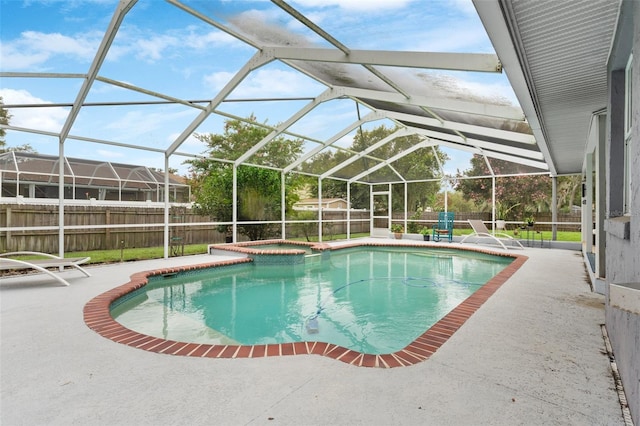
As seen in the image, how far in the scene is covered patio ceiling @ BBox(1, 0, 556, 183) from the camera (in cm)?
362

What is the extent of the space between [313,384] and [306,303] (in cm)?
336

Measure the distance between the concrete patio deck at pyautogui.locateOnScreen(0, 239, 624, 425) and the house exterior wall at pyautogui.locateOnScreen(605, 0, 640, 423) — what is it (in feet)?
0.82

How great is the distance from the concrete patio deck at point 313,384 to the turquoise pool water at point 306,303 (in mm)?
1143

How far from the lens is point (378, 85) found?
20.9 ft

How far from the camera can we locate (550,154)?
8.02 m

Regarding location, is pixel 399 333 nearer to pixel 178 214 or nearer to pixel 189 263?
pixel 189 263

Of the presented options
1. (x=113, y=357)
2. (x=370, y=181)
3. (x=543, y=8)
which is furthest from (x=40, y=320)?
(x=370, y=181)

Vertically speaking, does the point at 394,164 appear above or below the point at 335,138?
below

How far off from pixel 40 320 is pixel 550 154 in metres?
10.1

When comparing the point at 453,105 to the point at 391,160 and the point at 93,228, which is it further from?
the point at 93,228

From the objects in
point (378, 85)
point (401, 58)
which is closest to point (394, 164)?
point (378, 85)

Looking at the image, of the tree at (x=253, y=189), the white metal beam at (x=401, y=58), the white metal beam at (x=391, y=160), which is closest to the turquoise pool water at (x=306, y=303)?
the white metal beam at (x=401, y=58)

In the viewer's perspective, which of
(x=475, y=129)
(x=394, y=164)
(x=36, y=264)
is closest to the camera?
(x=36, y=264)

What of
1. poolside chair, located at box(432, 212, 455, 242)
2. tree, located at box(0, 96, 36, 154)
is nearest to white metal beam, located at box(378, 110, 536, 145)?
poolside chair, located at box(432, 212, 455, 242)
